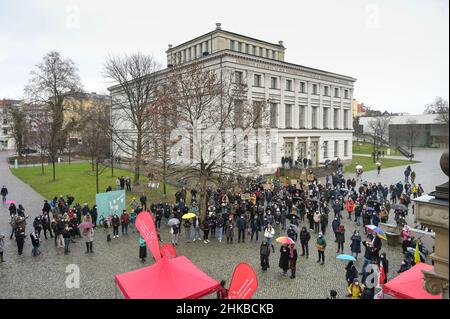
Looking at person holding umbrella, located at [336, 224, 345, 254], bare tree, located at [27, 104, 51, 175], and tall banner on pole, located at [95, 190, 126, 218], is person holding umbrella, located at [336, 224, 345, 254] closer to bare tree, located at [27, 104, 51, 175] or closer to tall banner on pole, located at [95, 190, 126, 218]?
tall banner on pole, located at [95, 190, 126, 218]

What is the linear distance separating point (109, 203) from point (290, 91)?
31.6 m

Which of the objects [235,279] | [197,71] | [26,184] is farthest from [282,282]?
[26,184]

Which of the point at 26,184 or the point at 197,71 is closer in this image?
the point at 197,71

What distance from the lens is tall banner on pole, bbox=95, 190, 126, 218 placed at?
66.7 ft

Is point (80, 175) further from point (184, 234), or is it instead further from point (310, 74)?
point (310, 74)

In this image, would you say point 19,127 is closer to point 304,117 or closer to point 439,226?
point 304,117

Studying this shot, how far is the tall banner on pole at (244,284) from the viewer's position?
764 centimetres

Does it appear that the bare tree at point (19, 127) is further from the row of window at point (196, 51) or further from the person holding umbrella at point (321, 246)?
the person holding umbrella at point (321, 246)

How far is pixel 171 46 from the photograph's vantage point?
55.2 meters

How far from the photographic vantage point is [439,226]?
5.44 metres

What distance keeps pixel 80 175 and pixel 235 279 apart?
3730cm

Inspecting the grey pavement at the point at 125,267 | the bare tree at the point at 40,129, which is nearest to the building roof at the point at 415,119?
the grey pavement at the point at 125,267

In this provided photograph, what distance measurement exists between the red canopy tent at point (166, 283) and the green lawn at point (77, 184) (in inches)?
695
